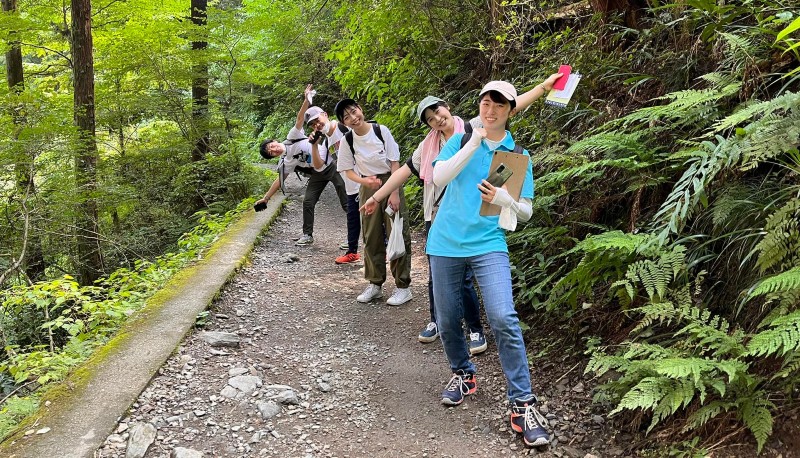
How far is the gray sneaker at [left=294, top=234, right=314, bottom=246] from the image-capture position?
26.7ft

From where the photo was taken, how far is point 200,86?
38.9 feet

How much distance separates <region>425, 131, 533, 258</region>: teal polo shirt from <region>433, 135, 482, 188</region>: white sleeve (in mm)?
108

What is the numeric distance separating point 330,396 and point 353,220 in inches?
131

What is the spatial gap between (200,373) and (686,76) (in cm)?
434

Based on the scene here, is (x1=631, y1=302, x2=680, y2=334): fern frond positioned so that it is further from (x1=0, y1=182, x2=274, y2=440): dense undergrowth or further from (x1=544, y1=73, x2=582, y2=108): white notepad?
(x1=0, y1=182, x2=274, y2=440): dense undergrowth

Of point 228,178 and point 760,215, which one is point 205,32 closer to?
point 228,178

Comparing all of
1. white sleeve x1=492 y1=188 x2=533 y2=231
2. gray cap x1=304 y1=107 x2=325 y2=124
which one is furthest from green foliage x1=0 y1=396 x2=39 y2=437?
gray cap x1=304 y1=107 x2=325 y2=124

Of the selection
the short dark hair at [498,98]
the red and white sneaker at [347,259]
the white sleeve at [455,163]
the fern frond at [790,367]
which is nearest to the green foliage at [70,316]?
the red and white sneaker at [347,259]

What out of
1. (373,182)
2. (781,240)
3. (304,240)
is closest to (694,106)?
(781,240)

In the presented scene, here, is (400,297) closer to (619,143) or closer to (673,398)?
(619,143)

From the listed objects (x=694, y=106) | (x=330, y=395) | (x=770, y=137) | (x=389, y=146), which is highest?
(x=694, y=106)

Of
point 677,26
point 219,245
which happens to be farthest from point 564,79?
point 219,245

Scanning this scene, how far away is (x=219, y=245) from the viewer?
23.7 ft

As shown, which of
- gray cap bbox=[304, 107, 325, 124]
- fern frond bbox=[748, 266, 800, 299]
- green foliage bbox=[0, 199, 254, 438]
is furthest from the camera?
gray cap bbox=[304, 107, 325, 124]
